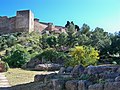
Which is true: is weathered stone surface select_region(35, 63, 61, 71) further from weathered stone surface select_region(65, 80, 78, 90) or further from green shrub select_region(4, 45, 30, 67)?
weathered stone surface select_region(65, 80, 78, 90)

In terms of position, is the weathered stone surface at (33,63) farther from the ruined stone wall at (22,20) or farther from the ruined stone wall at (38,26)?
the ruined stone wall at (38,26)

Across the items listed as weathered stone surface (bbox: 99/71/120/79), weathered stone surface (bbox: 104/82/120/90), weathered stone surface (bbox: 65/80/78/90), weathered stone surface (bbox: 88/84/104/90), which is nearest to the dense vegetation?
weathered stone surface (bbox: 99/71/120/79)

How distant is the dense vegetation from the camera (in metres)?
28.9

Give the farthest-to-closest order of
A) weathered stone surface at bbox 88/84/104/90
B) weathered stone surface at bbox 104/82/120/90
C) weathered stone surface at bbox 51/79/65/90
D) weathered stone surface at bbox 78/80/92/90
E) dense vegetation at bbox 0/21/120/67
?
dense vegetation at bbox 0/21/120/67, weathered stone surface at bbox 51/79/65/90, weathered stone surface at bbox 78/80/92/90, weathered stone surface at bbox 88/84/104/90, weathered stone surface at bbox 104/82/120/90

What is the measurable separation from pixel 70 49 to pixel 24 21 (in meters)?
27.8

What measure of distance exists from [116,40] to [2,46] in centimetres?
1728

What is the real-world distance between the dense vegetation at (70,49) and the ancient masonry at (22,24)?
7.01m

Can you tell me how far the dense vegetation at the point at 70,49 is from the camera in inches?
1136

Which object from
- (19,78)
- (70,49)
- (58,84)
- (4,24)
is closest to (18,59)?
(70,49)

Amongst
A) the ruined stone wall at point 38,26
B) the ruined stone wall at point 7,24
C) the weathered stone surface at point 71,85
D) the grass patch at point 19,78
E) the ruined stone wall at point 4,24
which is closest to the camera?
the weathered stone surface at point 71,85

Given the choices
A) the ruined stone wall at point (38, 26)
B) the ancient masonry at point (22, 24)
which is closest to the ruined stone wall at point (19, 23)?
the ancient masonry at point (22, 24)

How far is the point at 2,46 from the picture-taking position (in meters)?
45.6

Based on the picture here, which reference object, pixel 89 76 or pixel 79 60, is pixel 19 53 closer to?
pixel 79 60

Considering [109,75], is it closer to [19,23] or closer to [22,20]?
[22,20]
